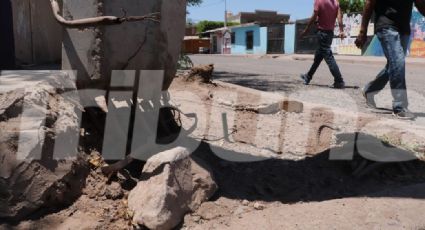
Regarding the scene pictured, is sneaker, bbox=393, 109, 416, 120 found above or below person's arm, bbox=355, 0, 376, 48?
below

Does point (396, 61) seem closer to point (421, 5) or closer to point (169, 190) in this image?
point (421, 5)

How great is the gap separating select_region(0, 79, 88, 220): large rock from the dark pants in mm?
4515

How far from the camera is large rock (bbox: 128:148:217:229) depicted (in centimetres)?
279

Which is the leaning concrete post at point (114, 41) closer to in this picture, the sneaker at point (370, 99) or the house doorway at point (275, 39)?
the sneaker at point (370, 99)

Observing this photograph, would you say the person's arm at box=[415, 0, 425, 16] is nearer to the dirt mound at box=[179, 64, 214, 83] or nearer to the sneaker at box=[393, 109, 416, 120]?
the sneaker at box=[393, 109, 416, 120]

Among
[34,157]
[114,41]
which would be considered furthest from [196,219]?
[114,41]

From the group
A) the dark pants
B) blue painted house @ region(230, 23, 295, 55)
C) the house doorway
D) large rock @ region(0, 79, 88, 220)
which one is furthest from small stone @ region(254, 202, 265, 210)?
the house doorway

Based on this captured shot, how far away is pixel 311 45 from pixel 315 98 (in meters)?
26.9

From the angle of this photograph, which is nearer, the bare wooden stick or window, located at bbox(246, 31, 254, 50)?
the bare wooden stick

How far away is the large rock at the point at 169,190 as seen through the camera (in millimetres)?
2793

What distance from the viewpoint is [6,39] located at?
7973mm

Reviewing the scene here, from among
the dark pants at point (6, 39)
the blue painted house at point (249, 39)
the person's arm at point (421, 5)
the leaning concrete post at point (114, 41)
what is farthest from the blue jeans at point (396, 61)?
the blue painted house at point (249, 39)

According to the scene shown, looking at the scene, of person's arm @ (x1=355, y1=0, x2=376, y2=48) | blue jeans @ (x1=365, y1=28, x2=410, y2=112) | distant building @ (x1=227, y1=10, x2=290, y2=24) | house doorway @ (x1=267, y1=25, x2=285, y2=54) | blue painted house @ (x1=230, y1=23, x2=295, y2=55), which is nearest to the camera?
blue jeans @ (x1=365, y1=28, x2=410, y2=112)

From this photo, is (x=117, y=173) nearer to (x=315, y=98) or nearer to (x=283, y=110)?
(x=283, y=110)
